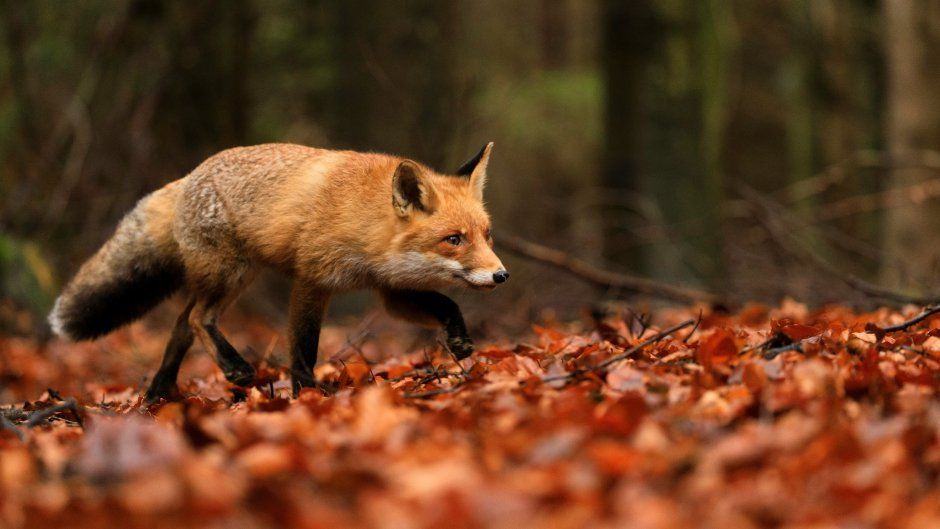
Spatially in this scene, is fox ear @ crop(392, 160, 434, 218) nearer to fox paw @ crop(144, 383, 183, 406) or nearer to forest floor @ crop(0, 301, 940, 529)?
forest floor @ crop(0, 301, 940, 529)

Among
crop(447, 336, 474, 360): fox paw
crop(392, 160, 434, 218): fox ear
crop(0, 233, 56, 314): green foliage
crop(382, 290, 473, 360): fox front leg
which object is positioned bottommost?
crop(0, 233, 56, 314): green foliage

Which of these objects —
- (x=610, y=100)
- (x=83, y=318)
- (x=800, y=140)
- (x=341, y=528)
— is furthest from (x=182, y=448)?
(x=800, y=140)

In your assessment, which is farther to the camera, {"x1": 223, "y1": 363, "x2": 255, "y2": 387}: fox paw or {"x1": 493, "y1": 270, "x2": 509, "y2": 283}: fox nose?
{"x1": 223, "y1": 363, "x2": 255, "y2": 387}: fox paw

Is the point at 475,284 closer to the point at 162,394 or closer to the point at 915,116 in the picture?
the point at 162,394

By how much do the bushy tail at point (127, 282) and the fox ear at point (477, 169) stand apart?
2011 mm

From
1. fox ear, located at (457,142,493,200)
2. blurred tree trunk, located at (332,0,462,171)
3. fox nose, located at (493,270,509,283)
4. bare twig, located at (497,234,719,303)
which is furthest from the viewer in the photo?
blurred tree trunk, located at (332,0,462,171)

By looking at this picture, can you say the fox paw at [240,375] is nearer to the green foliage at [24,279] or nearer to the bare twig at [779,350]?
the bare twig at [779,350]

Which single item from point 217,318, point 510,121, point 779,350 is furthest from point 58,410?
point 510,121

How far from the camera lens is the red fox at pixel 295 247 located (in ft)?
17.0

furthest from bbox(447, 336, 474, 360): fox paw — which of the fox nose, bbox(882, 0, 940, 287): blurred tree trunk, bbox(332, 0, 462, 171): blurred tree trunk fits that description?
bbox(332, 0, 462, 171): blurred tree trunk

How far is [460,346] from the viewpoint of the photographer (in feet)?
17.3

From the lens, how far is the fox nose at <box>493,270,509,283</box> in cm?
496

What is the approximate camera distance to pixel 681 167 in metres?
9.84

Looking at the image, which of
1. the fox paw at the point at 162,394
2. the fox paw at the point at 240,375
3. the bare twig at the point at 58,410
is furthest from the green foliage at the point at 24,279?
the bare twig at the point at 58,410
